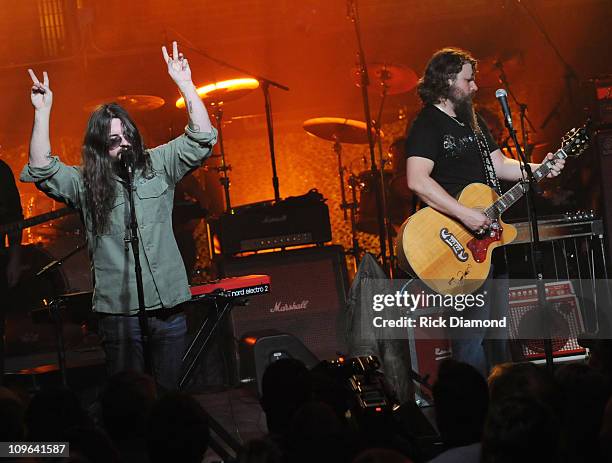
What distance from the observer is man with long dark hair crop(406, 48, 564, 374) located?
17.5 ft

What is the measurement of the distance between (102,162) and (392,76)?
5.30 metres

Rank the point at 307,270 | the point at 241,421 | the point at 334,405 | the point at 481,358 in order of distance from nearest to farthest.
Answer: the point at 334,405
the point at 481,358
the point at 241,421
the point at 307,270

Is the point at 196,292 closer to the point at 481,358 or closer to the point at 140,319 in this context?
the point at 140,319

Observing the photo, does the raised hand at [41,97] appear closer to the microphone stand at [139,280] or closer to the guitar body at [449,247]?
the microphone stand at [139,280]

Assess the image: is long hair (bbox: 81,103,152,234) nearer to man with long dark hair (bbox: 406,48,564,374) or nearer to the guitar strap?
man with long dark hair (bbox: 406,48,564,374)

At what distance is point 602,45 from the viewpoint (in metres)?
9.77

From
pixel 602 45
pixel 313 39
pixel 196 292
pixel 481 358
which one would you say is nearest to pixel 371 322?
pixel 481 358

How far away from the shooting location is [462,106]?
5.51 m

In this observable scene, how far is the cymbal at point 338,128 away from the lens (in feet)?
31.3

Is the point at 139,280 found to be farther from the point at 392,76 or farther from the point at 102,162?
the point at 392,76

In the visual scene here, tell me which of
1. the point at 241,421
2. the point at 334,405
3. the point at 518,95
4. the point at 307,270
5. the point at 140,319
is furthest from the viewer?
the point at 518,95

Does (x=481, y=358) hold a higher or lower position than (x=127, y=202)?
lower

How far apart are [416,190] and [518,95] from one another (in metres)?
6.19

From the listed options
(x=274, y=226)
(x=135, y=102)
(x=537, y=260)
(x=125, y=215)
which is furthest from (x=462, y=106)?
(x=135, y=102)
